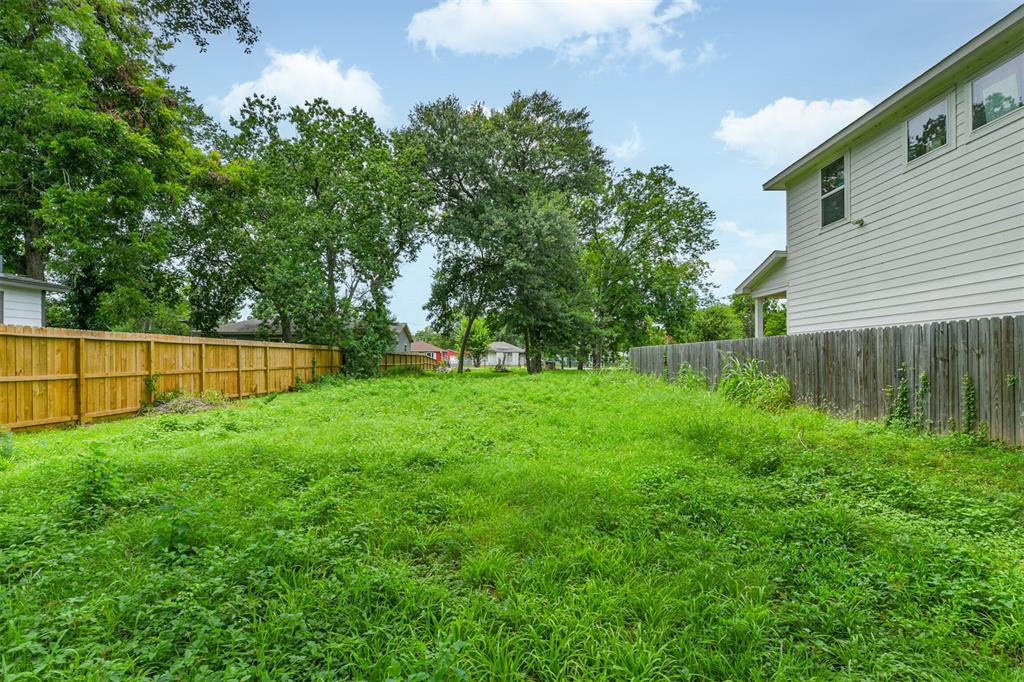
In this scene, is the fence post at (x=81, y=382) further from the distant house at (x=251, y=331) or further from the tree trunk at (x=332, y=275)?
the distant house at (x=251, y=331)

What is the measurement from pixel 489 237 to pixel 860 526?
18.8 meters

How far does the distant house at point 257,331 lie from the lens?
20.0m

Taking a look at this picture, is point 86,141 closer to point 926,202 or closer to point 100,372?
point 100,372

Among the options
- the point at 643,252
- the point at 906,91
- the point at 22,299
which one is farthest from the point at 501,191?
the point at 22,299

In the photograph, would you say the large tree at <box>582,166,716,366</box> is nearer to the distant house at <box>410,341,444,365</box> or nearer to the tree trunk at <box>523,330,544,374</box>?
the tree trunk at <box>523,330,544,374</box>

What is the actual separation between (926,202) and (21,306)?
2059 cm

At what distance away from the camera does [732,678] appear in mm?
1651

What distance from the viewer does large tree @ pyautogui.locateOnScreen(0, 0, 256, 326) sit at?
40.0 ft

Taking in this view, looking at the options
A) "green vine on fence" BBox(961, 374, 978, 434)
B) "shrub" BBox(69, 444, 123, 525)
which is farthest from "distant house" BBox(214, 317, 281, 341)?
"green vine on fence" BBox(961, 374, 978, 434)

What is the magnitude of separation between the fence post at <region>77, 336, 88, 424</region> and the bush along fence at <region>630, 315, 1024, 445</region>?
11447 mm

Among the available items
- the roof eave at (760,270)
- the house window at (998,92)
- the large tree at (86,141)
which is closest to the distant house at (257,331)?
the large tree at (86,141)

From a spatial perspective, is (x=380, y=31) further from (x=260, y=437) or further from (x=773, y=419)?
(x=773, y=419)

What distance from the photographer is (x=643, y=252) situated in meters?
24.1

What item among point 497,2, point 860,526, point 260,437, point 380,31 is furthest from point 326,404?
point 860,526
